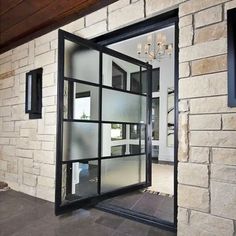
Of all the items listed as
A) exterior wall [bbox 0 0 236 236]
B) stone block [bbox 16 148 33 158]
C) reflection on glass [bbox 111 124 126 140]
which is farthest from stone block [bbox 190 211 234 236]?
stone block [bbox 16 148 33 158]

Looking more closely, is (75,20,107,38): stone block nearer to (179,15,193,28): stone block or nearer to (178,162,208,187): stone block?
(179,15,193,28): stone block

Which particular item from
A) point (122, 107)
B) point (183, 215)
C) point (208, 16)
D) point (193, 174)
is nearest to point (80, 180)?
point (122, 107)

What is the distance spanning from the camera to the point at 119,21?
2170mm

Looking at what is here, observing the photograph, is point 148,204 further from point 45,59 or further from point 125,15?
point 45,59

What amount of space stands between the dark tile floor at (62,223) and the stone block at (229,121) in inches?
44.8

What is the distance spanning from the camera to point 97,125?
2.41m

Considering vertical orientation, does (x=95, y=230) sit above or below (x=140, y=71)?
below

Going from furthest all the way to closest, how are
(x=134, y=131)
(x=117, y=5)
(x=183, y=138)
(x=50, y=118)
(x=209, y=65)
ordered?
1. (x=134, y=131)
2. (x=50, y=118)
3. (x=117, y=5)
4. (x=183, y=138)
5. (x=209, y=65)

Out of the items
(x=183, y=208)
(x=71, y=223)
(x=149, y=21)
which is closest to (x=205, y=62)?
(x=149, y=21)

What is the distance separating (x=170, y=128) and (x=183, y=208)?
4.64m

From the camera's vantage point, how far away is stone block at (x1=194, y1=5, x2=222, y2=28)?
5.22ft

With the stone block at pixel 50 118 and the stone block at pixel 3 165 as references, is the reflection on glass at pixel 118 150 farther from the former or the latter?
the stone block at pixel 3 165

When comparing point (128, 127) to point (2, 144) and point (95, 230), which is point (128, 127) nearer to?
point (95, 230)

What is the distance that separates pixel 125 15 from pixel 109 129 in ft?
4.62
